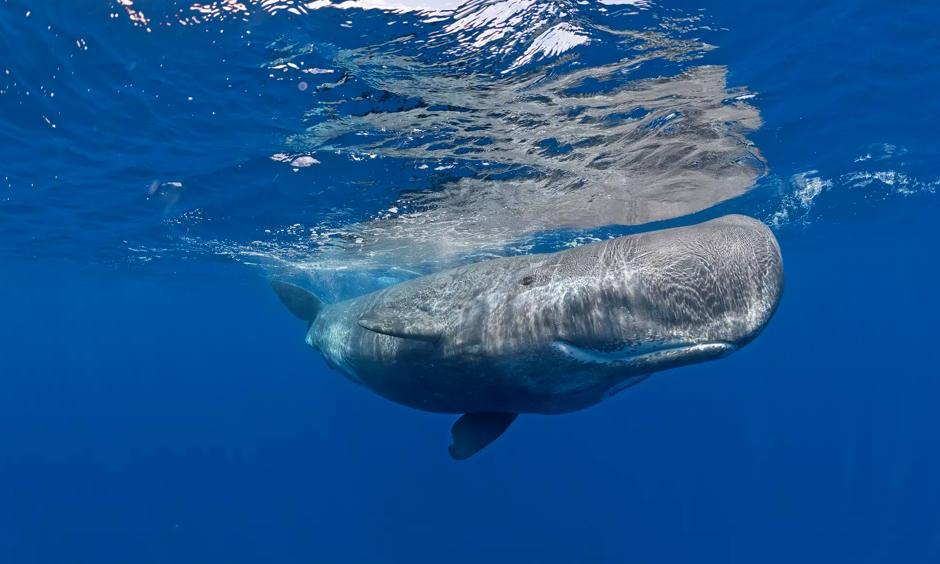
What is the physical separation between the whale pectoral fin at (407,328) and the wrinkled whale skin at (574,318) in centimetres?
1

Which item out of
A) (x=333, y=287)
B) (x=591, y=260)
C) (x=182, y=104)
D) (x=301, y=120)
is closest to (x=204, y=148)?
(x=182, y=104)

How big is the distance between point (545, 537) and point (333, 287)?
2130 centimetres

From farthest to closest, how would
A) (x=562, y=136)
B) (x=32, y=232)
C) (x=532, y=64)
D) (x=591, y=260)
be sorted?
(x=32, y=232) < (x=562, y=136) < (x=532, y=64) < (x=591, y=260)

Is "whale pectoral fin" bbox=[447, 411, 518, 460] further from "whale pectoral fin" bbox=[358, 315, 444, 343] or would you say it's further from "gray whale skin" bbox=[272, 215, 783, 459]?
"whale pectoral fin" bbox=[358, 315, 444, 343]

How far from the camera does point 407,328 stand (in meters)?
5.77

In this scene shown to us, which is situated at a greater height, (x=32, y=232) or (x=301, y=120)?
(x=301, y=120)

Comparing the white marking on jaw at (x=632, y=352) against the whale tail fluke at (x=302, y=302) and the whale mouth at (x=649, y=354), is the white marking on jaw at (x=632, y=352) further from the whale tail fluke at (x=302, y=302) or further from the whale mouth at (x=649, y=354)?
the whale tail fluke at (x=302, y=302)

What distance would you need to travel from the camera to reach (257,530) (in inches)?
1720

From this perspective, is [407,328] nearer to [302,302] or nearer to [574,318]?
[574,318]

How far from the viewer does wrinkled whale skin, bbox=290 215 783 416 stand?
383 centimetres

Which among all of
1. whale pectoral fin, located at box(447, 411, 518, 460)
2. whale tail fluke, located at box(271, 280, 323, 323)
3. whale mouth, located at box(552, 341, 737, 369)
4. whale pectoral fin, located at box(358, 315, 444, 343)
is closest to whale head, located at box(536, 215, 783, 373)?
whale mouth, located at box(552, 341, 737, 369)

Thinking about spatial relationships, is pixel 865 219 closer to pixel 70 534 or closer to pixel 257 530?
pixel 257 530

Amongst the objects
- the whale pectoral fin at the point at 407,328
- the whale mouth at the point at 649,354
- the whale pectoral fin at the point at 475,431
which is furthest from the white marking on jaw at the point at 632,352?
the whale pectoral fin at the point at 475,431

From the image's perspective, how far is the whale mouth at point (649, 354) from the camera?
3.80 m
